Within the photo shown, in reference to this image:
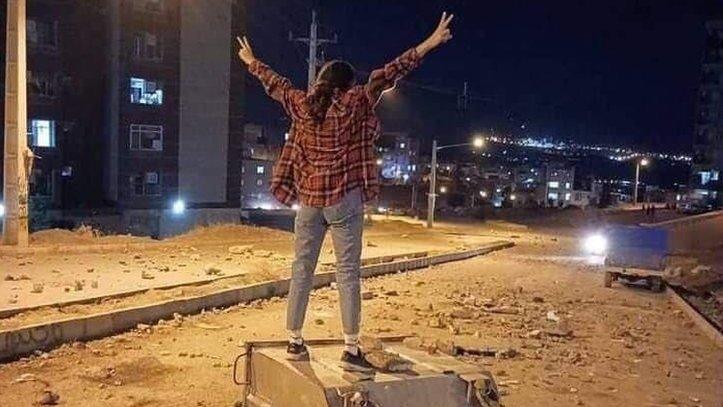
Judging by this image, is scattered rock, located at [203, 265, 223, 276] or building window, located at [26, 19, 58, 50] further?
building window, located at [26, 19, 58, 50]

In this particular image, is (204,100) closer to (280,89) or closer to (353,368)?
(280,89)

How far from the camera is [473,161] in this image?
140 m

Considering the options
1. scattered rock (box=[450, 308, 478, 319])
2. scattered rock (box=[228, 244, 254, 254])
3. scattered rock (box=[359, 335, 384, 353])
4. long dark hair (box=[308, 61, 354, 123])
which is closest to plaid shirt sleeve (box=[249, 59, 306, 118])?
long dark hair (box=[308, 61, 354, 123])

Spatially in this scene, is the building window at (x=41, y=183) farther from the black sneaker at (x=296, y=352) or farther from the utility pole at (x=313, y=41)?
the black sneaker at (x=296, y=352)

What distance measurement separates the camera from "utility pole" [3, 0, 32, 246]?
18.1m

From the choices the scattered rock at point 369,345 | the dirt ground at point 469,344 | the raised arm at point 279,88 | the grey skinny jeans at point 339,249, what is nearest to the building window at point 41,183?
the dirt ground at point 469,344

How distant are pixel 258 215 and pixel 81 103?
15568 millimetres

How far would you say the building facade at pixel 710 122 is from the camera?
10150 cm

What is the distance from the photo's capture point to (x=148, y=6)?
46.1 meters

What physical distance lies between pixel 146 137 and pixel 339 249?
144 feet

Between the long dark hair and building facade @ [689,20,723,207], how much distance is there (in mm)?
103460

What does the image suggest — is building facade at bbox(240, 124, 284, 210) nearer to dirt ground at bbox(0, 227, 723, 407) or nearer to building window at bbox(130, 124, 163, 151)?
building window at bbox(130, 124, 163, 151)

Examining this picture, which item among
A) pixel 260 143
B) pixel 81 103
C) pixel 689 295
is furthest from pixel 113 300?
pixel 260 143

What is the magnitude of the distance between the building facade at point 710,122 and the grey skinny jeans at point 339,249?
103 m
